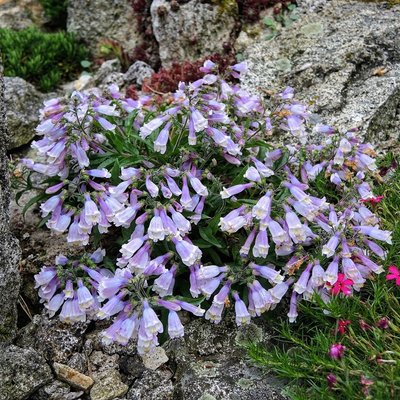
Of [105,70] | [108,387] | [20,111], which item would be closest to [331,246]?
[108,387]

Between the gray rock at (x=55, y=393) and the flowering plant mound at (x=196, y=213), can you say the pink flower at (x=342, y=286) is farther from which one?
the gray rock at (x=55, y=393)

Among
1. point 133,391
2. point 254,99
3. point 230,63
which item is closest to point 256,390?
point 133,391

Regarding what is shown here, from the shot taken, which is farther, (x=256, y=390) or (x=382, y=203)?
(x=382, y=203)

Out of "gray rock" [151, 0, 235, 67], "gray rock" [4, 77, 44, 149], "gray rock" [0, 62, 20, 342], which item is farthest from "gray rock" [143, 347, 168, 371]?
"gray rock" [151, 0, 235, 67]

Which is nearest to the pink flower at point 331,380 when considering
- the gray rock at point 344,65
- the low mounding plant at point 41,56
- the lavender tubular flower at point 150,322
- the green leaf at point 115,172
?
the lavender tubular flower at point 150,322

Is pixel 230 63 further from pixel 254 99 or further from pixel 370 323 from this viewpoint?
pixel 370 323

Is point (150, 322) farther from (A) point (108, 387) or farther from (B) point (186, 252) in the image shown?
(A) point (108, 387)

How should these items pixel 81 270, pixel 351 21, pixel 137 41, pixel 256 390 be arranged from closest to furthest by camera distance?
pixel 256 390
pixel 81 270
pixel 351 21
pixel 137 41
